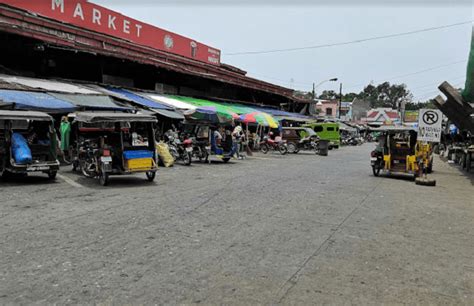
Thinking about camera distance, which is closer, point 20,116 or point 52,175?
point 20,116

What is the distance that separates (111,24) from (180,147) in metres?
14.4

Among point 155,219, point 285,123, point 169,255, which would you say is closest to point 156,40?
point 285,123

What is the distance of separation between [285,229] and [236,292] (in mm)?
2823

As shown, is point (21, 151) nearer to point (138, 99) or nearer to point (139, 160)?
point (139, 160)

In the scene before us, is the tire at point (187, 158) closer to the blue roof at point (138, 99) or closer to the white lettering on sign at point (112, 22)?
the blue roof at point (138, 99)

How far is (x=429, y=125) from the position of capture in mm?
14484

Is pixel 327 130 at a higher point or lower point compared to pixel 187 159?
higher

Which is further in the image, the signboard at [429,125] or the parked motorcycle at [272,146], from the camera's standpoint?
the parked motorcycle at [272,146]

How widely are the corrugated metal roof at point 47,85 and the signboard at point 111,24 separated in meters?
5.44

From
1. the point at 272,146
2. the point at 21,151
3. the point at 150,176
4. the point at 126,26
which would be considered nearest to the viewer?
the point at 21,151

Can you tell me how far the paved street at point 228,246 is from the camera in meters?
4.41

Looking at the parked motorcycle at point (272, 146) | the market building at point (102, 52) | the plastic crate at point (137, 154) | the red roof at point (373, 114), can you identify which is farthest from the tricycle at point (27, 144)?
the red roof at point (373, 114)

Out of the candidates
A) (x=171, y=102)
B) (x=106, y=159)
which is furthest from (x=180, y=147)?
(x=106, y=159)

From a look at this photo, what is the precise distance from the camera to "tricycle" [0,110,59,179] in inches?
441
